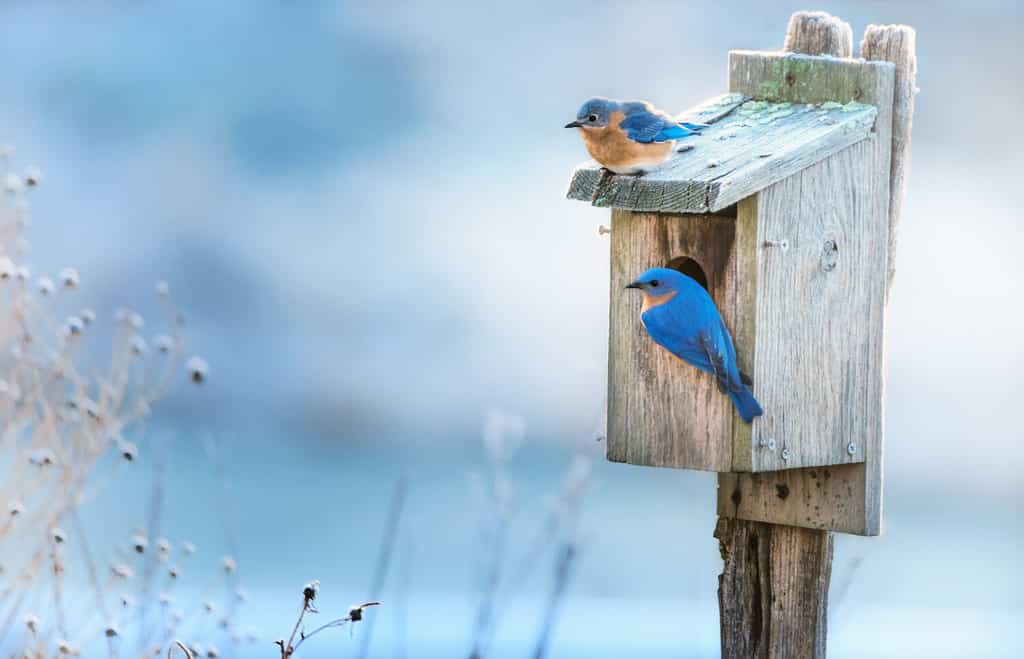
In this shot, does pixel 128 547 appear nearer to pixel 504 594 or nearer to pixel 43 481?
pixel 43 481

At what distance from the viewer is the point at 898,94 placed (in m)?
4.68

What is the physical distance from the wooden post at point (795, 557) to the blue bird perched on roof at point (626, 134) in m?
0.74

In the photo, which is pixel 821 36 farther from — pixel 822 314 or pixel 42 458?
pixel 42 458

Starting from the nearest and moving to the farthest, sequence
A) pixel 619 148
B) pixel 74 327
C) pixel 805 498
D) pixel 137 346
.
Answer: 1. pixel 619 148
2. pixel 74 327
3. pixel 137 346
4. pixel 805 498

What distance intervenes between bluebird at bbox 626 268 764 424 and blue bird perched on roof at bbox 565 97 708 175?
0.28 meters

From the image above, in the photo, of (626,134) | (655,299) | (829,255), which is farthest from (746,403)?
(626,134)

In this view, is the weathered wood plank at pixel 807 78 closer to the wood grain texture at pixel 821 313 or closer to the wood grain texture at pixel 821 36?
the wood grain texture at pixel 821 36

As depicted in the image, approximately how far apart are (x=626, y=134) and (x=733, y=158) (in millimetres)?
276

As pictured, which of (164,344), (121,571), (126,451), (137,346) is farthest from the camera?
(137,346)

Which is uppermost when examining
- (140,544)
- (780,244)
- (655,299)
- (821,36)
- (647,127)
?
(821,36)

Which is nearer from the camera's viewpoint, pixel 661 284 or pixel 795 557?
pixel 661 284

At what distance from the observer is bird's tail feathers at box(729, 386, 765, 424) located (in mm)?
4207

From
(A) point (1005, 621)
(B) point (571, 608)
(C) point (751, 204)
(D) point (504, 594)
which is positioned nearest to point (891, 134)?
(C) point (751, 204)

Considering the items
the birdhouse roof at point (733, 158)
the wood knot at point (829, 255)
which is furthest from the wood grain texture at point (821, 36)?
the wood knot at point (829, 255)
